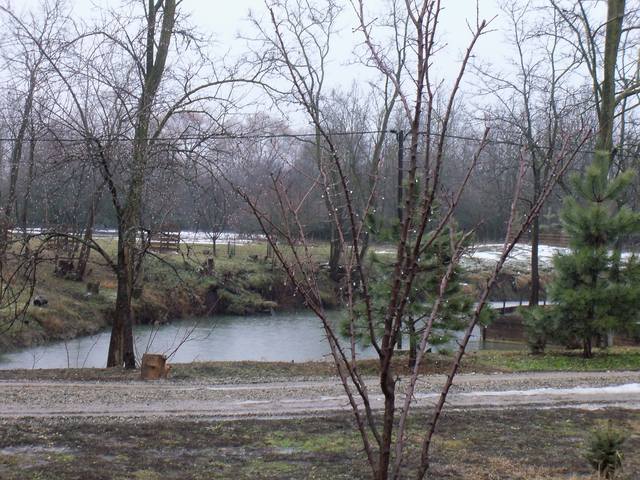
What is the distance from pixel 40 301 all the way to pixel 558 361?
16585 mm

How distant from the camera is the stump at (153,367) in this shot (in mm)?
12367

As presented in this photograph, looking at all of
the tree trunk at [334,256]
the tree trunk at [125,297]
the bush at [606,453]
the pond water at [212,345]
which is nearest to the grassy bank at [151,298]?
the pond water at [212,345]

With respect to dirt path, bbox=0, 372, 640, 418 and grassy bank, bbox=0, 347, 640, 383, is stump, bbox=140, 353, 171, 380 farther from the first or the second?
dirt path, bbox=0, 372, 640, 418

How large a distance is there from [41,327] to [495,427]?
18.6 metres

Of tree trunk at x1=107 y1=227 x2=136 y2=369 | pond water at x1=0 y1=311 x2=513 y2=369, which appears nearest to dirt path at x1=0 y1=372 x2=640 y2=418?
tree trunk at x1=107 y1=227 x2=136 y2=369

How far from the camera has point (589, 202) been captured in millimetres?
15266

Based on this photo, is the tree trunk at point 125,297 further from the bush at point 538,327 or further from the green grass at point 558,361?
the bush at point 538,327

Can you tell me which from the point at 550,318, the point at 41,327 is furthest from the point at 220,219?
the point at 41,327

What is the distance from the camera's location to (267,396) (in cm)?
1034

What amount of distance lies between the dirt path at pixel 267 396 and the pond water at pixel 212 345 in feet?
18.7

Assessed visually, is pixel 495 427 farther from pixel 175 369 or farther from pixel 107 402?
pixel 175 369

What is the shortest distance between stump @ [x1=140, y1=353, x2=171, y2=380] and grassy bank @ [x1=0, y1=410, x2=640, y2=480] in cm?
384

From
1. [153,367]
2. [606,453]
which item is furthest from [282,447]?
[153,367]

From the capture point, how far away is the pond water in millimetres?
19047
